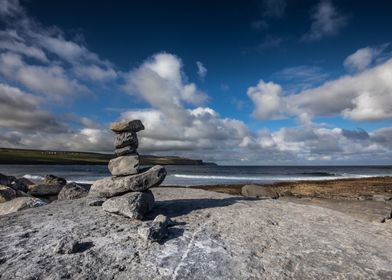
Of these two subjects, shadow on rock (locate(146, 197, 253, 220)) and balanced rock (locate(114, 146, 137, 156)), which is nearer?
shadow on rock (locate(146, 197, 253, 220))

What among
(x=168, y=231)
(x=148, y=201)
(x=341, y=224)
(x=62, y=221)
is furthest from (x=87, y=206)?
(x=341, y=224)

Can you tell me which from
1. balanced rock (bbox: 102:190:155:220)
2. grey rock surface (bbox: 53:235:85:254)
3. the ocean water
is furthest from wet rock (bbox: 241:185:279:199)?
the ocean water

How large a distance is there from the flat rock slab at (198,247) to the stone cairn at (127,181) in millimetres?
521

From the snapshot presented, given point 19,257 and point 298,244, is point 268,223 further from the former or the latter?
point 19,257

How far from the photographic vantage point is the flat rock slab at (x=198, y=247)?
8539 millimetres

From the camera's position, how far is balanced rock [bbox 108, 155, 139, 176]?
14.2 metres

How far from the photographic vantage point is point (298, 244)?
1066cm

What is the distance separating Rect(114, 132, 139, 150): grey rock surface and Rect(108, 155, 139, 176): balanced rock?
62 cm

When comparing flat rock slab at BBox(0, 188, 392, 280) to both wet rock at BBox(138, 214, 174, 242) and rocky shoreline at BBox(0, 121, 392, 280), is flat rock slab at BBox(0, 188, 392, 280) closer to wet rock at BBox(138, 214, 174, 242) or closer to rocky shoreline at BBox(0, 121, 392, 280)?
rocky shoreline at BBox(0, 121, 392, 280)

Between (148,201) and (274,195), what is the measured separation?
17.9 metres

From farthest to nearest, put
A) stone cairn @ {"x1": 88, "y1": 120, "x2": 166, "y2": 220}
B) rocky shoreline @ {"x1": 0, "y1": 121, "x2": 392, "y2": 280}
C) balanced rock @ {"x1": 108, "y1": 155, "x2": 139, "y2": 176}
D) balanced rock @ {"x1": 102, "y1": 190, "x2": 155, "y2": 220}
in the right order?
balanced rock @ {"x1": 108, "y1": 155, "x2": 139, "y2": 176}
stone cairn @ {"x1": 88, "y1": 120, "x2": 166, "y2": 220}
balanced rock @ {"x1": 102, "y1": 190, "x2": 155, "y2": 220}
rocky shoreline @ {"x1": 0, "y1": 121, "x2": 392, "y2": 280}

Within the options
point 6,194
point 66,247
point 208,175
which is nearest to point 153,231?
point 66,247

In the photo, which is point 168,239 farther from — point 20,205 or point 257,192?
point 257,192

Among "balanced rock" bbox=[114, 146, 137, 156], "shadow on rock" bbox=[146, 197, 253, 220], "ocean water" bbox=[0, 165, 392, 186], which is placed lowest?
"ocean water" bbox=[0, 165, 392, 186]
